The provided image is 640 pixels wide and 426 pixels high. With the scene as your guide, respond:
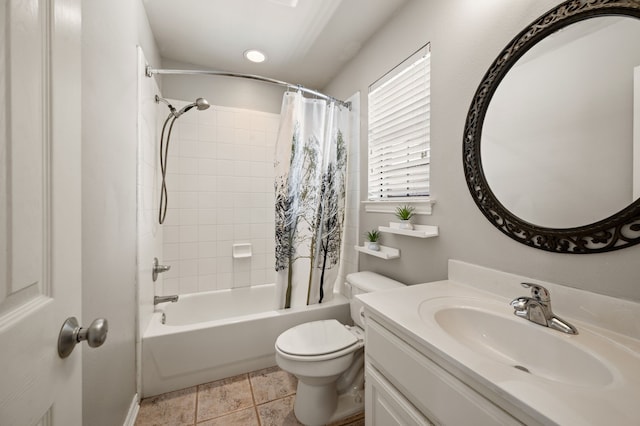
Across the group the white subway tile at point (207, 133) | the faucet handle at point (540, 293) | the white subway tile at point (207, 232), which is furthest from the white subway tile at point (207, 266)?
the faucet handle at point (540, 293)

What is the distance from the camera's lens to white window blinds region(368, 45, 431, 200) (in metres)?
1.43

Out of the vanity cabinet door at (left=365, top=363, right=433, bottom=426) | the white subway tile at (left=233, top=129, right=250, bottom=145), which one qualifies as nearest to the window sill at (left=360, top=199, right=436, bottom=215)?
the vanity cabinet door at (left=365, top=363, right=433, bottom=426)

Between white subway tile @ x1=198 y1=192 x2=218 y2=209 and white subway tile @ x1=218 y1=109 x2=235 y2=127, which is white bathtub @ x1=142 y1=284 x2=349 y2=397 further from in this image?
white subway tile @ x1=218 y1=109 x2=235 y2=127

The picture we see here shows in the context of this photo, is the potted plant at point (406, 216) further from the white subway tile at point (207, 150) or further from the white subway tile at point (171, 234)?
the white subway tile at point (171, 234)

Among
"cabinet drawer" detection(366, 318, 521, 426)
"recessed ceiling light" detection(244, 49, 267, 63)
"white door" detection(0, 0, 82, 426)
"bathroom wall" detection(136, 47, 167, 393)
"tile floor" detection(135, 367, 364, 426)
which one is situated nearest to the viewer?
"white door" detection(0, 0, 82, 426)

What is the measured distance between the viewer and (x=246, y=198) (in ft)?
8.12

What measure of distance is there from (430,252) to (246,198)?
179 centimetres

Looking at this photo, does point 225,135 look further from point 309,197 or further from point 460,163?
point 460,163

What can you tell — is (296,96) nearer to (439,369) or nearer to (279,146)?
(279,146)

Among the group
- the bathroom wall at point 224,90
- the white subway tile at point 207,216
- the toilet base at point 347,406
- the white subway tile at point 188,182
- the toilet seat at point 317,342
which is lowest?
the toilet base at point 347,406

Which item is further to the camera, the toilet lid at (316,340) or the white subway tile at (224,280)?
the white subway tile at (224,280)

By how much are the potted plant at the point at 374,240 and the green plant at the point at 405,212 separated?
0.26 m

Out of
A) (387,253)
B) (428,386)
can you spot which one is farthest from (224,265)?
(428,386)

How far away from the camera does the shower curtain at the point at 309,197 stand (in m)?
1.81
